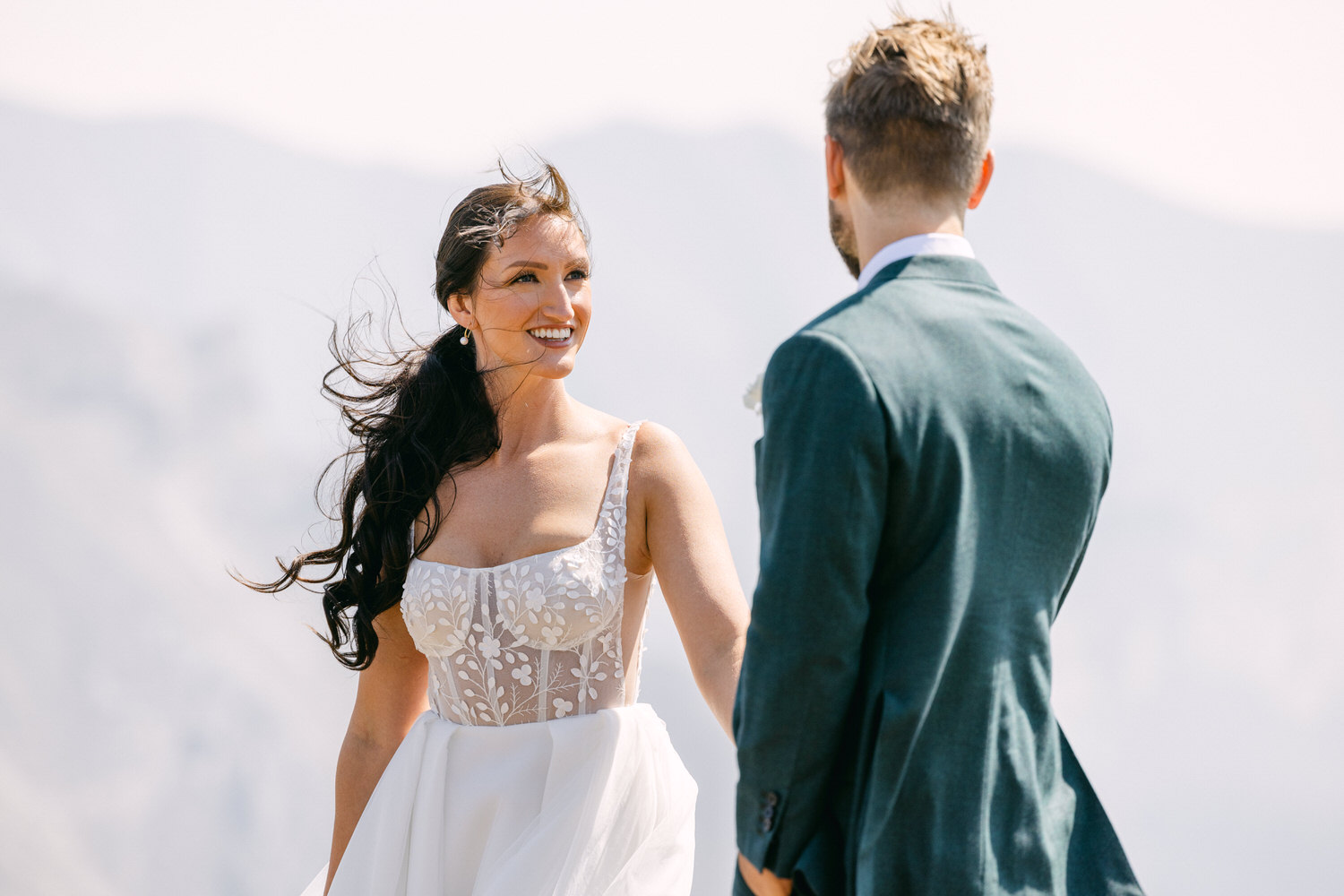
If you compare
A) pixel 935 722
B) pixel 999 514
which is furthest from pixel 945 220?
pixel 935 722

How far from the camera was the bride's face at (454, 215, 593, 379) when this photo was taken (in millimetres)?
2408

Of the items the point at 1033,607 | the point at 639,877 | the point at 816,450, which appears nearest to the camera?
the point at 816,450

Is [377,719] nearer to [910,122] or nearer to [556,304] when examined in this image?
[556,304]

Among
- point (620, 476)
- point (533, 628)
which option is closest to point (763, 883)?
point (533, 628)

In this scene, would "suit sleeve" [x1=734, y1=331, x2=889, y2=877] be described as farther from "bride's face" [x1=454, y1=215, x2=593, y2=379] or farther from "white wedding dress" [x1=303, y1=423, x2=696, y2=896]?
"bride's face" [x1=454, y1=215, x2=593, y2=379]

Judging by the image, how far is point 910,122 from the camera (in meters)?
1.40

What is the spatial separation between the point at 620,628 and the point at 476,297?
69cm

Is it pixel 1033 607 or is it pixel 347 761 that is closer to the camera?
pixel 1033 607

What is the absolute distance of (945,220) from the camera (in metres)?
1.44

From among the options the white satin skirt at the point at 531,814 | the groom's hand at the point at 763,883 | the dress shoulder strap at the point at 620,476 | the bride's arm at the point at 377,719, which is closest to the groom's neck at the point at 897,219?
the groom's hand at the point at 763,883

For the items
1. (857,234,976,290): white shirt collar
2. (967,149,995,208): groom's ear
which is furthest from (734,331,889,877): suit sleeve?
(967,149,995,208): groom's ear

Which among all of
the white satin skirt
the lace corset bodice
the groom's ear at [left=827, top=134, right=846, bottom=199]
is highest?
the groom's ear at [left=827, top=134, right=846, bottom=199]

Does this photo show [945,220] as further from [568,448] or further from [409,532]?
[409,532]

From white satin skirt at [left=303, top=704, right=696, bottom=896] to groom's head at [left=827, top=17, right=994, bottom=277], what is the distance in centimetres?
114
